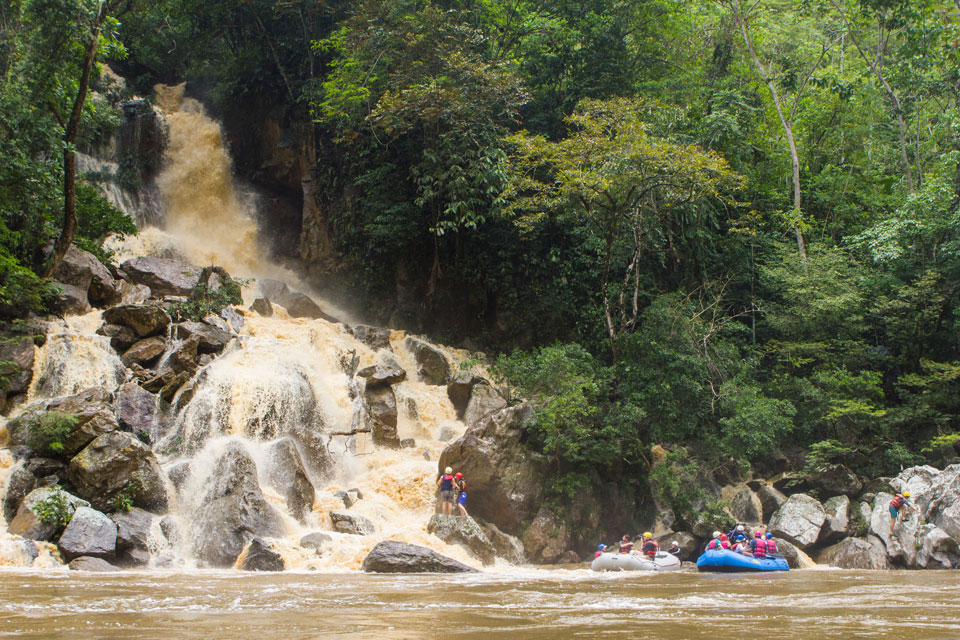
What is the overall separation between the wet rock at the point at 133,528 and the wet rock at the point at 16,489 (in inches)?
60.2

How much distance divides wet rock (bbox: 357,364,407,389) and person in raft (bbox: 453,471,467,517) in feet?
14.1

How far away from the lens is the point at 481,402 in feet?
63.7

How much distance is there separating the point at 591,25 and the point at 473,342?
37.9ft

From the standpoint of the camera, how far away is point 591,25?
2536 cm

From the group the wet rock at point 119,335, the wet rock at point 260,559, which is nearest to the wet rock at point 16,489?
the wet rock at point 260,559

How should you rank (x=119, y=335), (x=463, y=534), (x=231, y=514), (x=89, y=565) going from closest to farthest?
(x=89, y=565) < (x=231, y=514) < (x=463, y=534) < (x=119, y=335)

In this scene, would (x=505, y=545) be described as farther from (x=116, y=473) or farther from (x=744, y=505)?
(x=116, y=473)

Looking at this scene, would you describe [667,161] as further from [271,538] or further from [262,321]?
[271,538]

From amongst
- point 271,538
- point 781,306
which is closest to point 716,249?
point 781,306

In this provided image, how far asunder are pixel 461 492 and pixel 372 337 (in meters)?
7.53

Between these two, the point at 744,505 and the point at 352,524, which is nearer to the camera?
the point at 352,524

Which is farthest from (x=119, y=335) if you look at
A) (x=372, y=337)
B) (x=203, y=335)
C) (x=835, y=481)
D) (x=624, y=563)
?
(x=835, y=481)

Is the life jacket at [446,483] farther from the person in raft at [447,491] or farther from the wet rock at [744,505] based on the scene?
the wet rock at [744,505]

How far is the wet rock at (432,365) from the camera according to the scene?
69.3 feet
